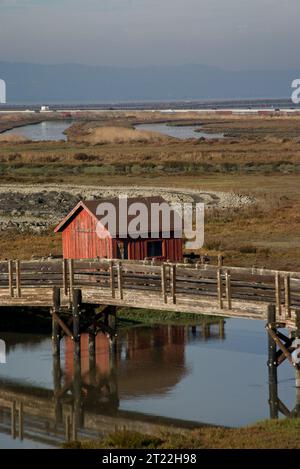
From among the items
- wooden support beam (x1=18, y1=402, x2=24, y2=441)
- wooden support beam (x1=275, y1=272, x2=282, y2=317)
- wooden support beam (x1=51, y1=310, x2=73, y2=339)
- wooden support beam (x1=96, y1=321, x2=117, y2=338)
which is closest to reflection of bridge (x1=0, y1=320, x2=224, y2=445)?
wooden support beam (x1=18, y1=402, x2=24, y2=441)

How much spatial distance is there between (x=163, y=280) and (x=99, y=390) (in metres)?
3.74

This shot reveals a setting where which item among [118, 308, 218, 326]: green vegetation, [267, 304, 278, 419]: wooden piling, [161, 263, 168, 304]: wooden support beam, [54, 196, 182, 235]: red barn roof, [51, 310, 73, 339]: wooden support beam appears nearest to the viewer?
[267, 304, 278, 419]: wooden piling

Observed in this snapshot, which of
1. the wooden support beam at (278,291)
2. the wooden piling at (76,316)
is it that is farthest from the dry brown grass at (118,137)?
the wooden support beam at (278,291)

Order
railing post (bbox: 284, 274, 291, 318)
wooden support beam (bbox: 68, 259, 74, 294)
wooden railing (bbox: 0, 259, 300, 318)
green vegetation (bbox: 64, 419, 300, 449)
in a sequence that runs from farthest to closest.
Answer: wooden support beam (bbox: 68, 259, 74, 294)
wooden railing (bbox: 0, 259, 300, 318)
railing post (bbox: 284, 274, 291, 318)
green vegetation (bbox: 64, 419, 300, 449)

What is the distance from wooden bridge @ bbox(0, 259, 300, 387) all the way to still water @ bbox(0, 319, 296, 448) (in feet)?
3.57

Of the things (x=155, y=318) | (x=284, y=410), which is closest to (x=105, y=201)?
(x=155, y=318)

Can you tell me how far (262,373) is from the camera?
117 feet

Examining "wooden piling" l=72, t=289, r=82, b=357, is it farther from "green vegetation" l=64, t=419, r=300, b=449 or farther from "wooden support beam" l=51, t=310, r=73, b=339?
"green vegetation" l=64, t=419, r=300, b=449

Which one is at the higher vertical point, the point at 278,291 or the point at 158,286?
the point at 278,291

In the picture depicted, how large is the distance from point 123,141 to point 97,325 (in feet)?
414

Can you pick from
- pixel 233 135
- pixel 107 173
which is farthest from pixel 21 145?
pixel 107 173

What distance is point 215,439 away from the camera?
2689cm

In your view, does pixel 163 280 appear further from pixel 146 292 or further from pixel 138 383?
pixel 138 383

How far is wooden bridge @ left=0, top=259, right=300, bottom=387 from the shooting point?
33656 millimetres
